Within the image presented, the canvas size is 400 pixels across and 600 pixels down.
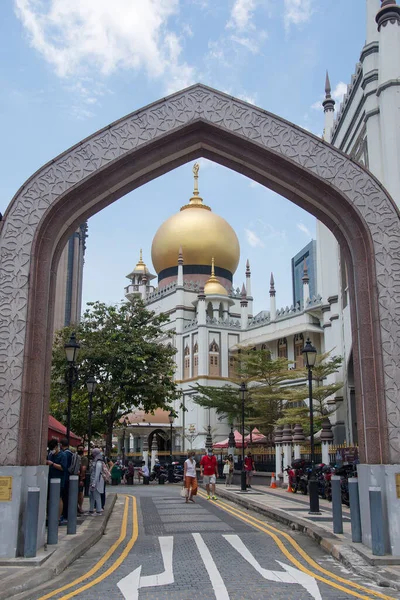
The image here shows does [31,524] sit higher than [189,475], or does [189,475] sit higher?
[189,475]

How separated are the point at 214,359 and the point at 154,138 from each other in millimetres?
41523

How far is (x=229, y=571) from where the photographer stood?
755 centimetres

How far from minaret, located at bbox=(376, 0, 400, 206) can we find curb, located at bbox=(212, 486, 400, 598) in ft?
40.0

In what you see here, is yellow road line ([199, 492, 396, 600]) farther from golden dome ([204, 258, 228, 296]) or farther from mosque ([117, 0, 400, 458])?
golden dome ([204, 258, 228, 296])

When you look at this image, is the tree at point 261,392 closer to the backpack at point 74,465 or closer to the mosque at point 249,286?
the mosque at point 249,286

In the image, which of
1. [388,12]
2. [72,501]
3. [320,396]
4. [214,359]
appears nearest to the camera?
[72,501]

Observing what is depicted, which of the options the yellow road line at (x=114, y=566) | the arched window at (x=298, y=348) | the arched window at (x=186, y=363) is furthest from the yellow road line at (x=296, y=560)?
the arched window at (x=186, y=363)

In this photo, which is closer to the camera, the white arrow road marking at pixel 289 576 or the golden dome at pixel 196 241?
the white arrow road marking at pixel 289 576

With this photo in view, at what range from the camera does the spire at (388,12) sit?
2161 cm

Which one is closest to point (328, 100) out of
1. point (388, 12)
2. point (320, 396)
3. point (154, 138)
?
point (388, 12)

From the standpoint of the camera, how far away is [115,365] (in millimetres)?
28453

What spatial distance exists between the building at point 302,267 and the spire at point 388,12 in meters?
108

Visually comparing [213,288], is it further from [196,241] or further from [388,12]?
[388,12]

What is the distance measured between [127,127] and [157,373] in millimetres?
20114
